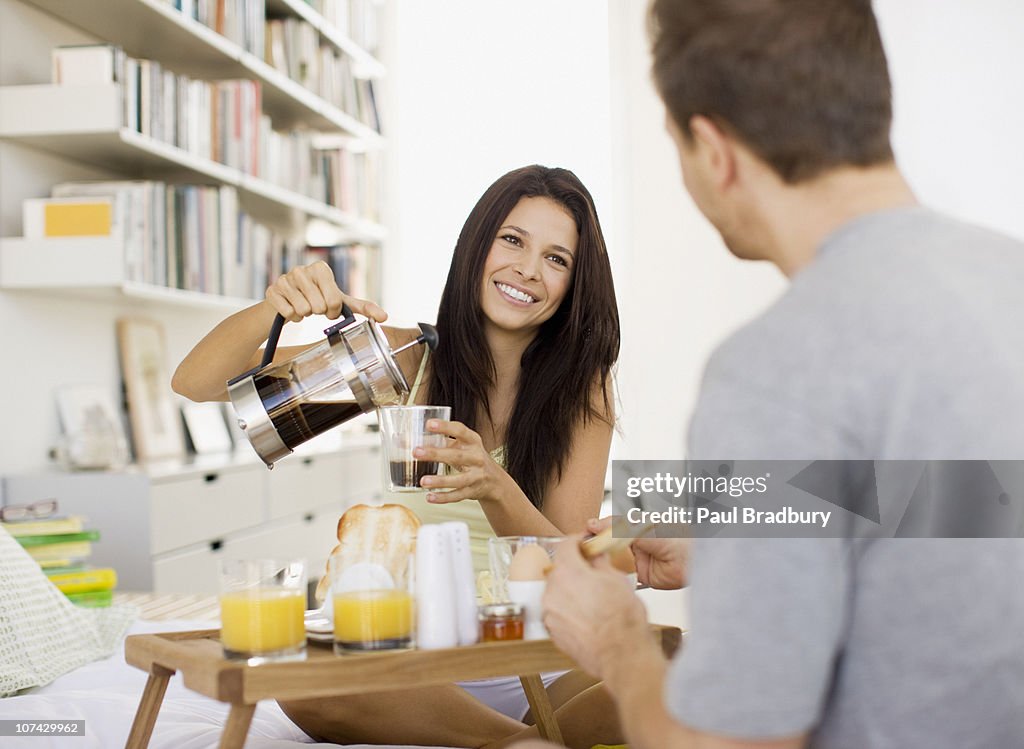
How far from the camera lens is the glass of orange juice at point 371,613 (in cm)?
112

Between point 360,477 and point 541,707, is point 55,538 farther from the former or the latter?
point 360,477

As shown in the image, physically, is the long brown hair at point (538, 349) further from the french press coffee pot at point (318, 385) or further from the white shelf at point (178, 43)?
the white shelf at point (178, 43)

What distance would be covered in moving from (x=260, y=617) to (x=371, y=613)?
0.11 meters

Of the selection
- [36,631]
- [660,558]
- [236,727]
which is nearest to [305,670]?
[236,727]

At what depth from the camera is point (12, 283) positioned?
2.88 meters

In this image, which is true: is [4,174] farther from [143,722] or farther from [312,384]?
[143,722]

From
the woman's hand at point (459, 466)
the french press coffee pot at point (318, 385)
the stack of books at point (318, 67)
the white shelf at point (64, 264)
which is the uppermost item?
the stack of books at point (318, 67)

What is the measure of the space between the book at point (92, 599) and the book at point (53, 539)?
0.13 metres

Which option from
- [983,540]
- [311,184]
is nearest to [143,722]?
[983,540]

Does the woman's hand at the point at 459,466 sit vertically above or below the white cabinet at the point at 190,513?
above

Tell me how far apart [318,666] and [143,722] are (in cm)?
31

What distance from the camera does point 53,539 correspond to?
2.36 m

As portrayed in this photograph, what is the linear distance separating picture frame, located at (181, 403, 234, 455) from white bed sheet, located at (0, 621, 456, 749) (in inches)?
75.7

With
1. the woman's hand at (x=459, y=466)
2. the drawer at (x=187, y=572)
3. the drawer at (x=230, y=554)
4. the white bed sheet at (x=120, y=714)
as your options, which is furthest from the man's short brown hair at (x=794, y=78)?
the drawer at (x=187, y=572)
